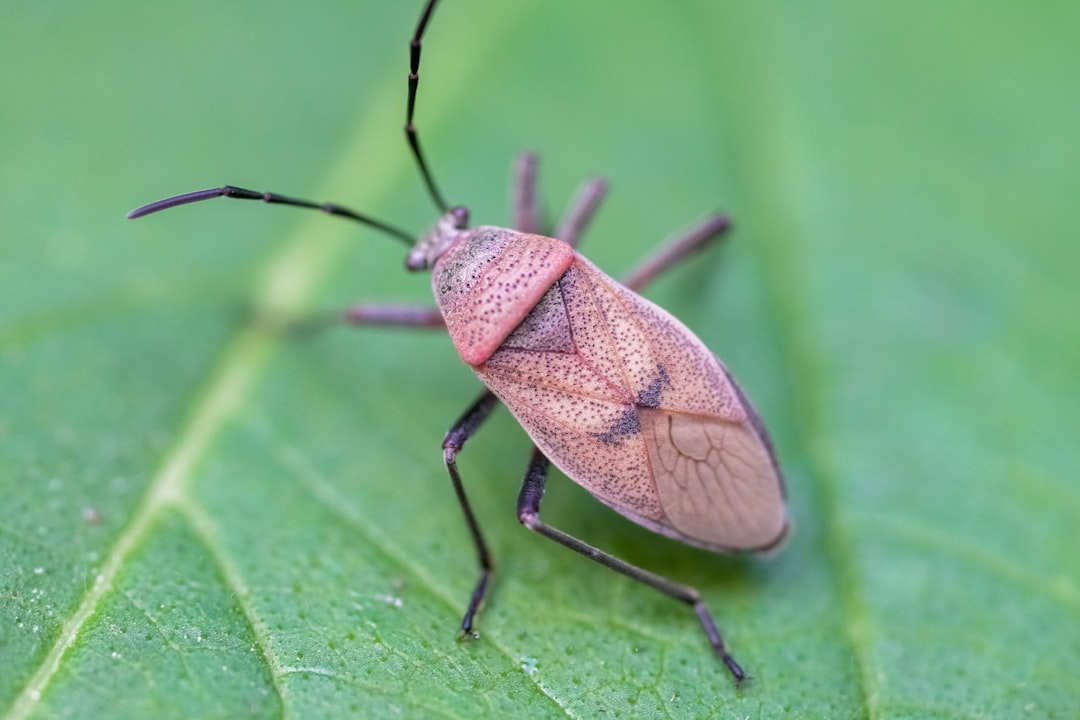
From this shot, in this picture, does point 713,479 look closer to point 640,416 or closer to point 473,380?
point 640,416

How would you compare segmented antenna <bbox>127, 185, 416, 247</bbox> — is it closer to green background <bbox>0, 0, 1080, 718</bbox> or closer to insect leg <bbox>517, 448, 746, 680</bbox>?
green background <bbox>0, 0, 1080, 718</bbox>

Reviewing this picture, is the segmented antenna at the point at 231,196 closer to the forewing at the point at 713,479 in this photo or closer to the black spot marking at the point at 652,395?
the black spot marking at the point at 652,395

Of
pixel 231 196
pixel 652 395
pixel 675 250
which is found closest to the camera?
pixel 652 395

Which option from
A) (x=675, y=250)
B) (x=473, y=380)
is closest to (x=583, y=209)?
(x=675, y=250)

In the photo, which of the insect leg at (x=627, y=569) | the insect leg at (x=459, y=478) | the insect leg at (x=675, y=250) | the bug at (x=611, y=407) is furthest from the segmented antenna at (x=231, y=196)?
the insect leg at (x=627, y=569)

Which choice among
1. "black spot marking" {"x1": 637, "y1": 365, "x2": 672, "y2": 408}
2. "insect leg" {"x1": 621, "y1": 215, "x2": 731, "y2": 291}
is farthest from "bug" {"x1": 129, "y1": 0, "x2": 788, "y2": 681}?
"insect leg" {"x1": 621, "y1": 215, "x2": 731, "y2": 291}

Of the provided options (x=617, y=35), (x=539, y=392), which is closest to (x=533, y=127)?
(x=617, y=35)
